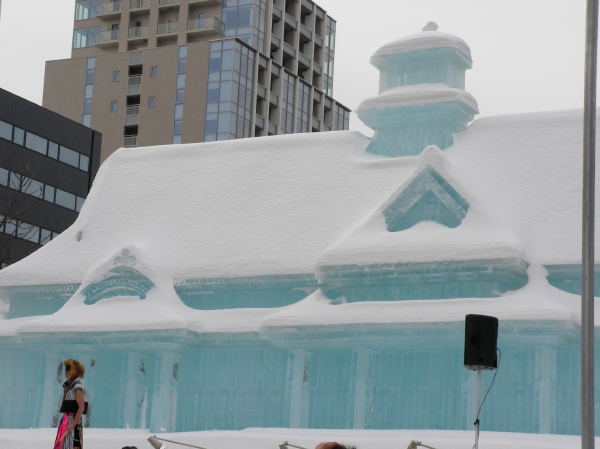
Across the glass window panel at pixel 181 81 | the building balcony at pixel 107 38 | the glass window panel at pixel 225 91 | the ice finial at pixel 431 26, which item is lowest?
the ice finial at pixel 431 26

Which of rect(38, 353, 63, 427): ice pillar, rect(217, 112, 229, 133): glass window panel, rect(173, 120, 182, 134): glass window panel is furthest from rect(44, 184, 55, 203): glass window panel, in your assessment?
rect(38, 353, 63, 427): ice pillar

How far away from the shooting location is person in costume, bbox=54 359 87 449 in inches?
622

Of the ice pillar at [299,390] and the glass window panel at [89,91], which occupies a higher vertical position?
the glass window panel at [89,91]

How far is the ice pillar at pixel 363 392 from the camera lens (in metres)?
23.9

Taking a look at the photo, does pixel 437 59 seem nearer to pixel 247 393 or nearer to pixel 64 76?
pixel 247 393

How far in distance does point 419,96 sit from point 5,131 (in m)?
34.5

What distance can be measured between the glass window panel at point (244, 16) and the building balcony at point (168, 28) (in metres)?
4.34

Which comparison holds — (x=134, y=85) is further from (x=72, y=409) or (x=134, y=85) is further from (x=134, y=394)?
(x=72, y=409)

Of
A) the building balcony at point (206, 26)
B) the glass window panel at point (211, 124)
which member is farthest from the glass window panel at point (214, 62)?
the building balcony at point (206, 26)

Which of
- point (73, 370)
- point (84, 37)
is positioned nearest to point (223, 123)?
point (84, 37)

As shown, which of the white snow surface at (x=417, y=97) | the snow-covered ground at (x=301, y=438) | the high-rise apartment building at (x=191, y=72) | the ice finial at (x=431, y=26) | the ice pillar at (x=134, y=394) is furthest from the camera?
the high-rise apartment building at (x=191, y=72)

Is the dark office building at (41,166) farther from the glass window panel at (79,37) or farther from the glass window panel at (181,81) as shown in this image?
the glass window panel at (79,37)

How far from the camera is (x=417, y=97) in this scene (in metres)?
27.6

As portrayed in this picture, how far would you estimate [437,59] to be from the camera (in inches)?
1125
